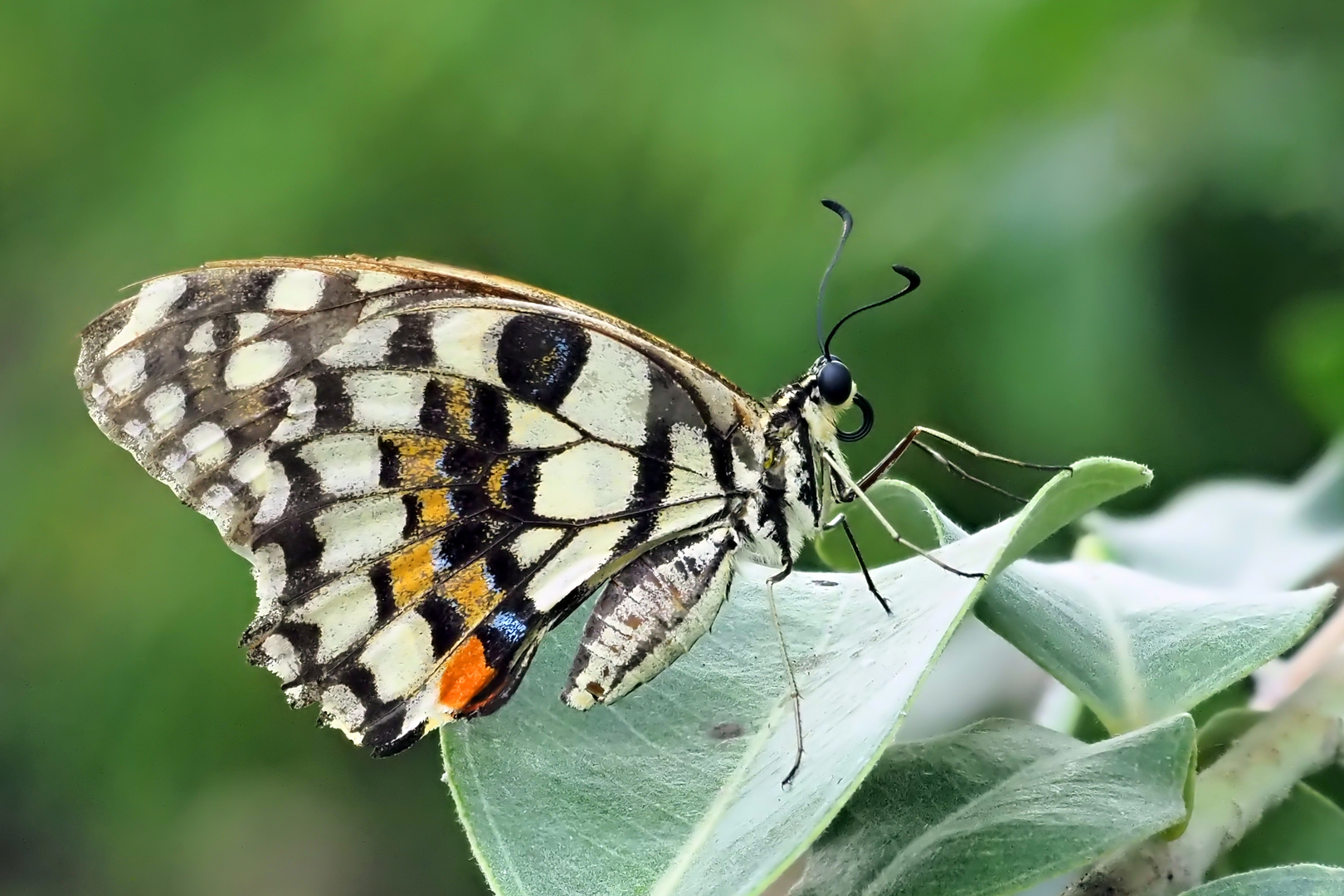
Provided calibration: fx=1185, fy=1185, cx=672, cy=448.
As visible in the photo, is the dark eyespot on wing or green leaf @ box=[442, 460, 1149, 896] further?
the dark eyespot on wing

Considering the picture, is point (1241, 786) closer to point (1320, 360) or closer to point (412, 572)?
point (412, 572)

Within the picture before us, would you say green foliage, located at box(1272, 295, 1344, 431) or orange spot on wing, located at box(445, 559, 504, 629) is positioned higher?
green foliage, located at box(1272, 295, 1344, 431)

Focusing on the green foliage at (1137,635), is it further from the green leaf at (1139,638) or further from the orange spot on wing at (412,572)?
the orange spot on wing at (412,572)

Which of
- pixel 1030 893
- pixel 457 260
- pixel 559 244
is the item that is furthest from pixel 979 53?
pixel 1030 893

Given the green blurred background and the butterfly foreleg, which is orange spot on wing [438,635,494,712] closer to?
the butterfly foreleg

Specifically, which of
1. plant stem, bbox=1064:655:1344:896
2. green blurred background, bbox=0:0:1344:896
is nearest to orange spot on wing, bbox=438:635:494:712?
plant stem, bbox=1064:655:1344:896

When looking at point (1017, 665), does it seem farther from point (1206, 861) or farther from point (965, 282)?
point (1206, 861)
